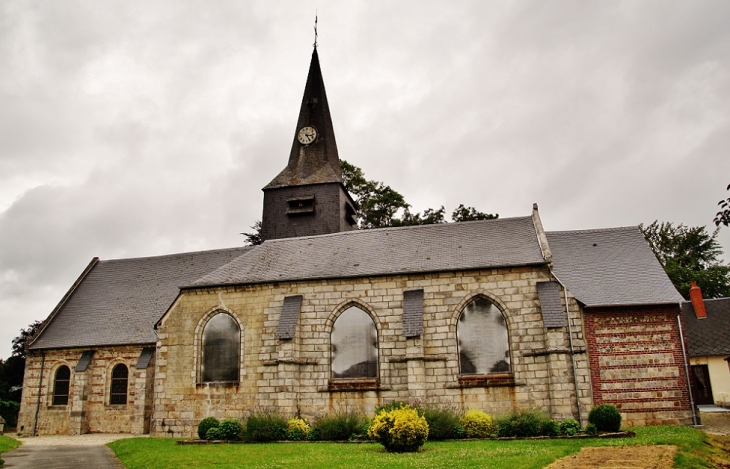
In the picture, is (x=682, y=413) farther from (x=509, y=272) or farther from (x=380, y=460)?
(x=380, y=460)

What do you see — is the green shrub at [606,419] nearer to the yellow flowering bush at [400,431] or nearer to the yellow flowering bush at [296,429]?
the yellow flowering bush at [400,431]

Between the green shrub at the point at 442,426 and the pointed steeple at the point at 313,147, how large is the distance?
13205 mm

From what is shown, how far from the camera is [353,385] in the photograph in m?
18.5

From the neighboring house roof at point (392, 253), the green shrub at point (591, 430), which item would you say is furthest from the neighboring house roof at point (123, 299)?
the green shrub at point (591, 430)

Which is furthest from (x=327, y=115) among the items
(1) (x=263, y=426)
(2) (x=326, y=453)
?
(2) (x=326, y=453)

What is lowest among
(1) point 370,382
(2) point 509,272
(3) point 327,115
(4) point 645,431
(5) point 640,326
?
(4) point 645,431

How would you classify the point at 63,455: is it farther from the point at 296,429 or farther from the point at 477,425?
the point at 477,425

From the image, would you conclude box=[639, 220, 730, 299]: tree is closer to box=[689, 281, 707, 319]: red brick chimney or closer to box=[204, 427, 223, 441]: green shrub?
box=[689, 281, 707, 319]: red brick chimney

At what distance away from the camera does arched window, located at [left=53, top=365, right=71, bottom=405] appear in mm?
24766

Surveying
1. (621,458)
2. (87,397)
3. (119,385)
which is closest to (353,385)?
(621,458)

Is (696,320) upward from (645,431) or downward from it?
upward

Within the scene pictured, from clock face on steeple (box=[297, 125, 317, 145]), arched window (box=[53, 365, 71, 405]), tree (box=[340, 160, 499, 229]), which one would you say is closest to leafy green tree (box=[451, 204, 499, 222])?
tree (box=[340, 160, 499, 229])

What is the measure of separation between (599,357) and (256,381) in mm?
11083

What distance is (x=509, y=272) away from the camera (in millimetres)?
18406
